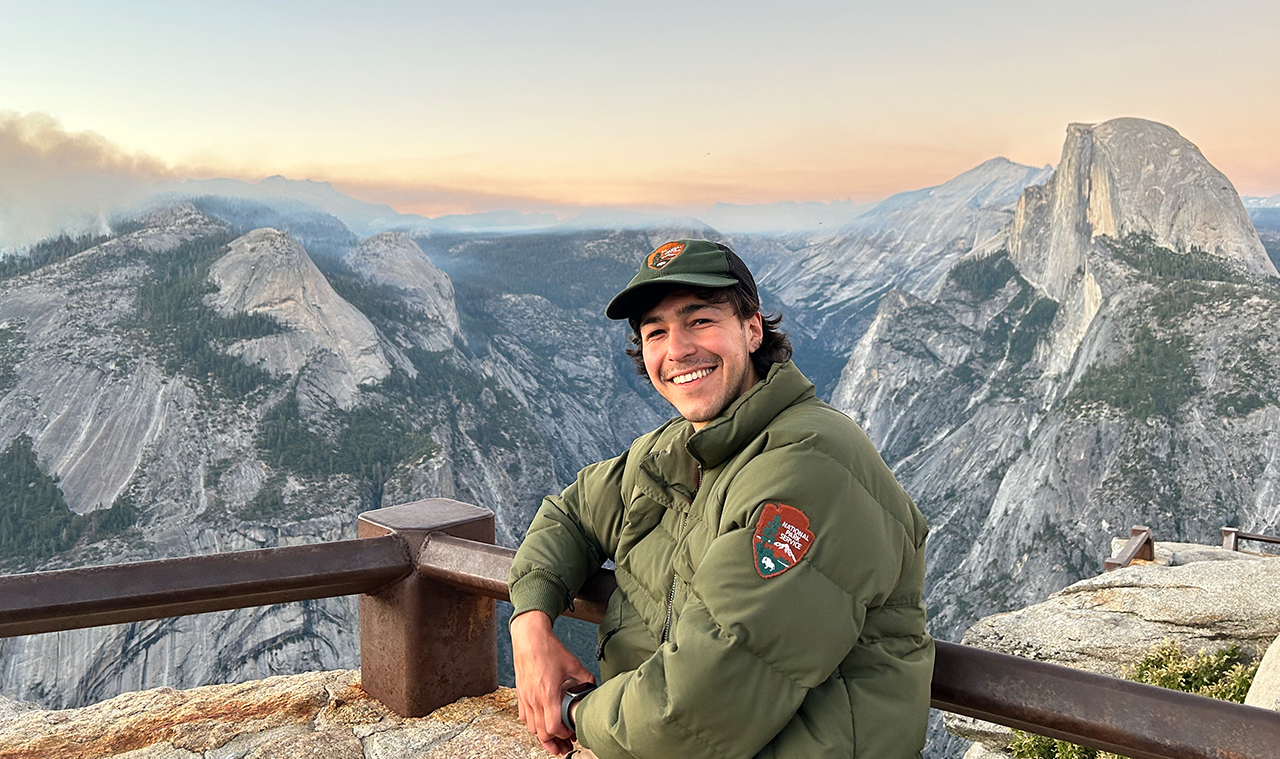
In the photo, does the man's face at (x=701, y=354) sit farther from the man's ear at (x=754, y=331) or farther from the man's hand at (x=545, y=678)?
the man's hand at (x=545, y=678)

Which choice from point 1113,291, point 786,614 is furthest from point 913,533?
point 1113,291

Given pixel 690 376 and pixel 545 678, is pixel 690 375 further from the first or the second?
pixel 545 678

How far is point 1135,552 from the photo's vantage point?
19.1 meters

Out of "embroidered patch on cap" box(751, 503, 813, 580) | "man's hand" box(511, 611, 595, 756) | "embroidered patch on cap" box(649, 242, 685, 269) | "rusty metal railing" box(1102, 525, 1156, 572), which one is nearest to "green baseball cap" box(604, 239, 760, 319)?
"embroidered patch on cap" box(649, 242, 685, 269)

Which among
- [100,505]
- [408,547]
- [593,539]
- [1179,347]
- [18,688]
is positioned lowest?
[18,688]

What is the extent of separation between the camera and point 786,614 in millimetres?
2297

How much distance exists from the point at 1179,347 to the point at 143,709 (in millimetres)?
144741

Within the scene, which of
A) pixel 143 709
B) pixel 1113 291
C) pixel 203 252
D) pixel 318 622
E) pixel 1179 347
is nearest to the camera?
pixel 143 709

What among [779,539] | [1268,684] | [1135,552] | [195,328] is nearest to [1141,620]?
[1268,684]

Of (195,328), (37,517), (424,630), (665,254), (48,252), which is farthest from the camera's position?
(48,252)

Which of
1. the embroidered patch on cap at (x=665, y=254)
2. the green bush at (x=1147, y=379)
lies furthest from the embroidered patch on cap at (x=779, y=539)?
→ the green bush at (x=1147, y=379)

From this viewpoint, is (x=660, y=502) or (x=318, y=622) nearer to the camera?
(x=660, y=502)

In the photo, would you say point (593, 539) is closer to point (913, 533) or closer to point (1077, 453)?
point (913, 533)

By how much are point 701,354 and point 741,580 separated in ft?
3.37
